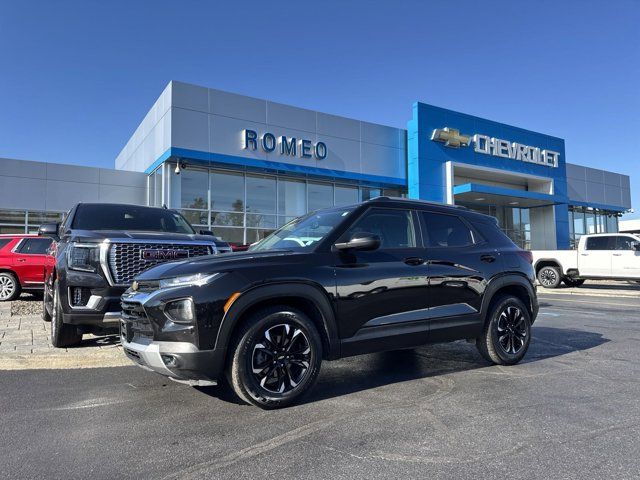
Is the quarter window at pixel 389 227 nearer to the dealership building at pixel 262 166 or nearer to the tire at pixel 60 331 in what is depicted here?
the tire at pixel 60 331

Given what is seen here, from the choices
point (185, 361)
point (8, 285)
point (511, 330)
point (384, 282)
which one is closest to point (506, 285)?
point (511, 330)

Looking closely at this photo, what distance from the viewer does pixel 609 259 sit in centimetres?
1684

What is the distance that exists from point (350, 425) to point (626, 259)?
54.0 feet

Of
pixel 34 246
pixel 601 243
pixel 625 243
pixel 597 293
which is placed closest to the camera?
pixel 34 246

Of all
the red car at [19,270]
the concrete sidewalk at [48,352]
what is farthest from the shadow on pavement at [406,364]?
the red car at [19,270]

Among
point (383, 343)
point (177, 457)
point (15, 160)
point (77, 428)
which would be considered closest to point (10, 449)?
point (77, 428)

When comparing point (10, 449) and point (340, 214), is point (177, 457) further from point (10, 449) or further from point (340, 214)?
point (340, 214)

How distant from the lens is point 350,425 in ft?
12.3

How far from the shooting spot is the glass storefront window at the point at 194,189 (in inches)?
738

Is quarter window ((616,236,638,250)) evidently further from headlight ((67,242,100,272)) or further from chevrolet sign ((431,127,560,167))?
headlight ((67,242,100,272))

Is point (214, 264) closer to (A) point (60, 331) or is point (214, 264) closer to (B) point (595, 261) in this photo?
(A) point (60, 331)

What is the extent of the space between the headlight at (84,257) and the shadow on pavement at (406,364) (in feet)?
7.29

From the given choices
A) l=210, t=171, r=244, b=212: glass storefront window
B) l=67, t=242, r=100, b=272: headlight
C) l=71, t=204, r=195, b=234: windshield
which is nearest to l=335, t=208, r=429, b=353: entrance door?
l=67, t=242, r=100, b=272: headlight

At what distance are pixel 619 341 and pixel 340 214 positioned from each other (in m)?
5.27
